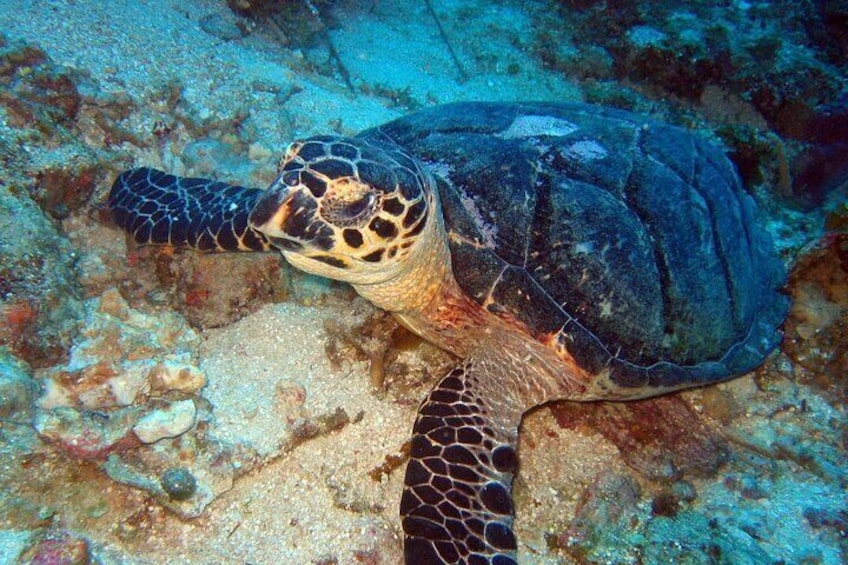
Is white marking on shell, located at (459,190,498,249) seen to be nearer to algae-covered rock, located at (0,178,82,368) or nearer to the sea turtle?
the sea turtle

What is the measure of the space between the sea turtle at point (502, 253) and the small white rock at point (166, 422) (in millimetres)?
893

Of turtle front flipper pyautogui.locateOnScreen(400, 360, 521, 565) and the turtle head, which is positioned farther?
turtle front flipper pyautogui.locateOnScreen(400, 360, 521, 565)

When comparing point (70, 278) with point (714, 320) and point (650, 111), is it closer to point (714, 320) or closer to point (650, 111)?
point (714, 320)

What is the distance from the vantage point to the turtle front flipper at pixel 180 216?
292cm

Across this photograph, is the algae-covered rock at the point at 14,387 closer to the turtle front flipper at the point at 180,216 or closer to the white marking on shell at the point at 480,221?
the turtle front flipper at the point at 180,216

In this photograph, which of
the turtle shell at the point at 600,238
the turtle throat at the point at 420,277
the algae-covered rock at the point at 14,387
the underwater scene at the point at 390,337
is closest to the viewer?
the algae-covered rock at the point at 14,387

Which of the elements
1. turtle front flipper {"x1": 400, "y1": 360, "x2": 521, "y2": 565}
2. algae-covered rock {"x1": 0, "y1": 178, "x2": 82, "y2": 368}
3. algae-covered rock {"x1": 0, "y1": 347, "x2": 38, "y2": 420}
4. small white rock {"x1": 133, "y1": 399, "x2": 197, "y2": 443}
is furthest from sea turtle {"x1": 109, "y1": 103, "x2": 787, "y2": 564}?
algae-covered rock {"x1": 0, "y1": 347, "x2": 38, "y2": 420}

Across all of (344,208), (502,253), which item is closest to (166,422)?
(344,208)

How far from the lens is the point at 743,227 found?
3.38m

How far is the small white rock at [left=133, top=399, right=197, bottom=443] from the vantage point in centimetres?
214

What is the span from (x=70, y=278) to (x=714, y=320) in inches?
148

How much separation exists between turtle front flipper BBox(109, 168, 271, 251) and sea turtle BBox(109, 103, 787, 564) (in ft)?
0.04

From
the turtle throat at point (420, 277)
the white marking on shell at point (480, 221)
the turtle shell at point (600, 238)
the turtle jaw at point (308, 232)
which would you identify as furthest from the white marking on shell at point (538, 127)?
the turtle jaw at point (308, 232)

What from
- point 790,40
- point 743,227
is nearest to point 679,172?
point 743,227
